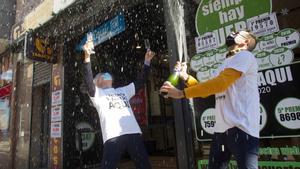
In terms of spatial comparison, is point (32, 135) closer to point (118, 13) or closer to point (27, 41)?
point (27, 41)

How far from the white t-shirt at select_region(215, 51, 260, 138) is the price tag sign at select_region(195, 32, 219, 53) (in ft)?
6.17

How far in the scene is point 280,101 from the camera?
376cm

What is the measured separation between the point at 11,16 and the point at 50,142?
18.2 feet

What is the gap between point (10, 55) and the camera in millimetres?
10695

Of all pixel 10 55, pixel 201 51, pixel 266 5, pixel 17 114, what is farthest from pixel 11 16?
pixel 266 5

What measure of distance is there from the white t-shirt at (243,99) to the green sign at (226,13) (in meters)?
1.72

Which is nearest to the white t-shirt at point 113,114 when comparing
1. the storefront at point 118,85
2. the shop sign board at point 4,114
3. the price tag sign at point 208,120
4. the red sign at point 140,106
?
the price tag sign at point 208,120

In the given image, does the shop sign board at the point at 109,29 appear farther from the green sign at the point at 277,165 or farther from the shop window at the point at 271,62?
the green sign at the point at 277,165

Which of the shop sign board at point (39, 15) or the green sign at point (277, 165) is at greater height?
the shop sign board at point (39, 15)

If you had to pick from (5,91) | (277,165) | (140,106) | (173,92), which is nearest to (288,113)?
(277,165)

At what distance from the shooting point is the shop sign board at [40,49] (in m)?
7.74

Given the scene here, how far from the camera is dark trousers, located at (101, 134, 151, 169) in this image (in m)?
3.62

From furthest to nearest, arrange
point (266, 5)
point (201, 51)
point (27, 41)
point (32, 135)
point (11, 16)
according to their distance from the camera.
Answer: point (11, 16) < point (32, 135) < point (27, 41) < point (201, 51) < point (266, 5)

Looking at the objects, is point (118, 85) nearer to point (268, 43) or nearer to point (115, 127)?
point (115, 127)
